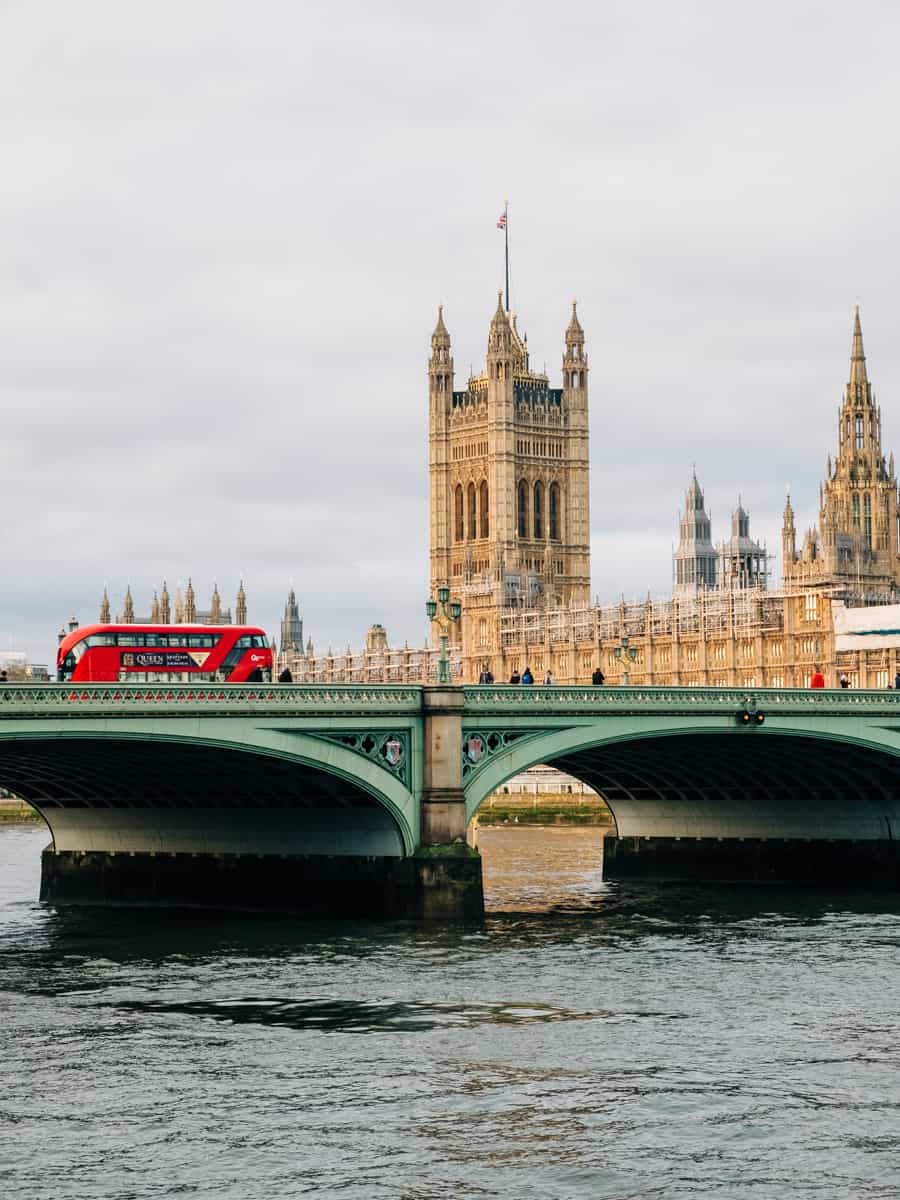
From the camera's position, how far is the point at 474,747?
201 feet

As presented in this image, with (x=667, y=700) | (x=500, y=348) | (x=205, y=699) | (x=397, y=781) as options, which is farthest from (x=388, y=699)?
(x=500, y=348)

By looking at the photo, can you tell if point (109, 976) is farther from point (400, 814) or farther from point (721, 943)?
point (721, 943)

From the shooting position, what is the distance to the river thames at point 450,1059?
32.8 m

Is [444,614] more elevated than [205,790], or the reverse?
[444,614]

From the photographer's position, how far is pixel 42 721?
5272cm

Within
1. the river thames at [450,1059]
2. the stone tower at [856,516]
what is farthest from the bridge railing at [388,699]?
the stone tower at [856,516]

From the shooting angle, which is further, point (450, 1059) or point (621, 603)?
point (621, 603)

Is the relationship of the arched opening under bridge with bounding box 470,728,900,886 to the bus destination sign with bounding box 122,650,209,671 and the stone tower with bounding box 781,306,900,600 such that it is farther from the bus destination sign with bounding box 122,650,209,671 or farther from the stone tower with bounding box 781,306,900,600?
the stone tower with bounding box 781,306,900,600

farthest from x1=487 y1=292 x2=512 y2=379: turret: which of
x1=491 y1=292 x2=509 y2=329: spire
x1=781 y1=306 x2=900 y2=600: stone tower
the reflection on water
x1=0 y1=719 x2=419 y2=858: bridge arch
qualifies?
x1=0 y1=719 x2=419 y2=858: bridge arch

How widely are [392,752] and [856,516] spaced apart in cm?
9382

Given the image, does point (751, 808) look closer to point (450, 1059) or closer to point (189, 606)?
point (450, 1059)

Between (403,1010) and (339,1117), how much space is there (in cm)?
976

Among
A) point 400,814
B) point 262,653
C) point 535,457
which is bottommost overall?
point 400,814

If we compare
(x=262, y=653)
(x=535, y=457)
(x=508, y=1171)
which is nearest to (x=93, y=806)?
(x=262, y=653)
